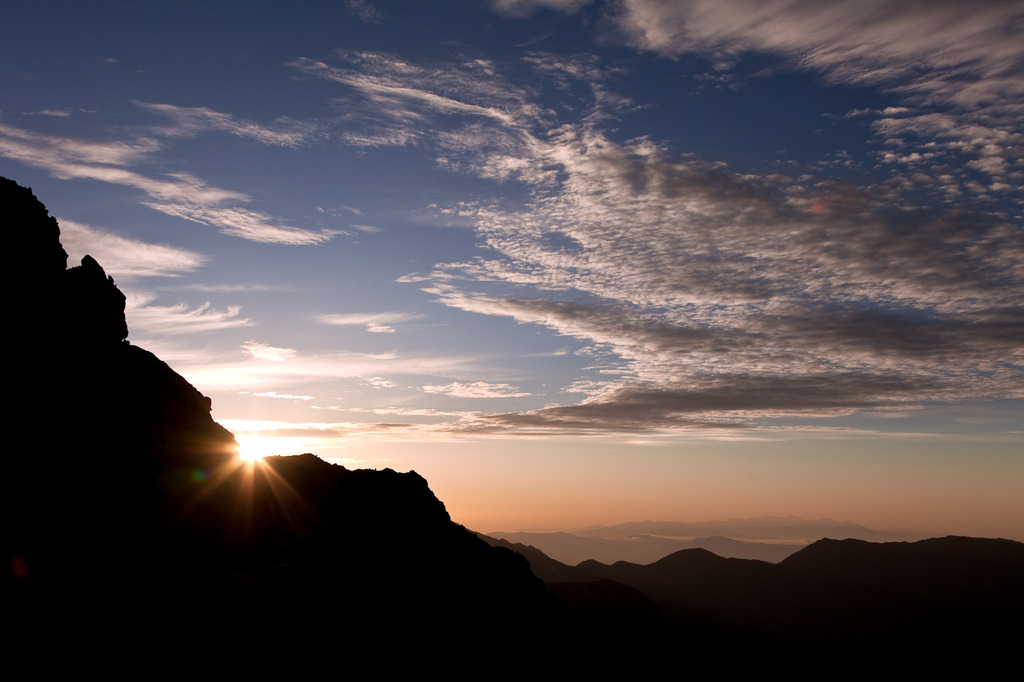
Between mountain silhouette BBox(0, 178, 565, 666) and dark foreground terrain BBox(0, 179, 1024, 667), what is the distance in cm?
15

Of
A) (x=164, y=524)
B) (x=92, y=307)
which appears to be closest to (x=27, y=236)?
(x=92, y=307)

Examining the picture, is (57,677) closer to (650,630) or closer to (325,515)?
(325,515)

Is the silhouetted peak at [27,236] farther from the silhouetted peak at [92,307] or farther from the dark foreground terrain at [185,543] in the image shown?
the silhouetted peak at [92,307]

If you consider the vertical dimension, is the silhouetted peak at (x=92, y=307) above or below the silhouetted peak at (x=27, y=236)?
below

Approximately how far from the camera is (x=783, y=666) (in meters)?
178

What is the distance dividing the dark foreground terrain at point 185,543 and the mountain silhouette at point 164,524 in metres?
0.15

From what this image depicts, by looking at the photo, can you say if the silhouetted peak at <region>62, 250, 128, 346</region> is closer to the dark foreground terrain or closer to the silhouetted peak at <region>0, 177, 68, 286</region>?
the dark foreground terrain

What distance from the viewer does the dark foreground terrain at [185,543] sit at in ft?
110

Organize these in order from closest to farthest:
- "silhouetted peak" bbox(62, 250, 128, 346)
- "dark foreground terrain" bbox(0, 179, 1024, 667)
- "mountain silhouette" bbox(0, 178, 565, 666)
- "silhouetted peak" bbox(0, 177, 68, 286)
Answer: "dark foreground terrain" bbox(0, 179, 1024, 667) < "mountain silhouette" bbox(0, 178, 565, 666) < "silhouetted peak" bbox(0, 177, 68, 286) < "silhouetted peak" bbox(62, 250, 128, 346)

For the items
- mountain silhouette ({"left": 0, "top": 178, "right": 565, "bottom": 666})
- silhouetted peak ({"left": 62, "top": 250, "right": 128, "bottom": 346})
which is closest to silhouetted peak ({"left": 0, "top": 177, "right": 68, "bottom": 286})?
mountain silhouette ({"left": 0, "top": 178, "right": 565, "bottom": 666})

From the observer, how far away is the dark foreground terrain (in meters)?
33.6

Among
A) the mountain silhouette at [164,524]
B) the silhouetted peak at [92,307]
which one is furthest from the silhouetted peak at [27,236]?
the silhouetted peak at [92,307]

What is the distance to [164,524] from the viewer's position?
168 ft

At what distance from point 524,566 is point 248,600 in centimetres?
7069
